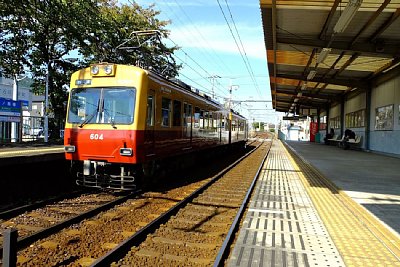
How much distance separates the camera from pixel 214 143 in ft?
56.4

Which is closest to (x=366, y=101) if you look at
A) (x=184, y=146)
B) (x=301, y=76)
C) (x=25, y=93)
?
(x=301, y=76)

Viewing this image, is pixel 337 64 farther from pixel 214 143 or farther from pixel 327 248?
pixel 327 248

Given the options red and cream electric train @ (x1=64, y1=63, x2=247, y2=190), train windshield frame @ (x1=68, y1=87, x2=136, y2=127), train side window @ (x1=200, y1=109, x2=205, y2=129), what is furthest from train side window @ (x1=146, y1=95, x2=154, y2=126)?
A: train side window @ (x1=200, y1=109, x2=205, y2=129)

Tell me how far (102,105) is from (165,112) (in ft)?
5.81

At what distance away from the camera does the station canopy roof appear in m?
12.4

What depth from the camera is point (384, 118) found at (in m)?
21.8

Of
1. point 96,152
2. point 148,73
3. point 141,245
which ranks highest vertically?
point 148,73

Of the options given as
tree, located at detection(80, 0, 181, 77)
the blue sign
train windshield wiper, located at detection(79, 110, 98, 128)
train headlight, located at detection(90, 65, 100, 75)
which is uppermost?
tree, located at detection(80, 0, 181, 77)

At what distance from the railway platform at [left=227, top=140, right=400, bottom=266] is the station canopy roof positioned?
185 inches

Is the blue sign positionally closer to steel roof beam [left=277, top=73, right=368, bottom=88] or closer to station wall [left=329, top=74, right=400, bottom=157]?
steel roof beam [left=277, top=73, right=368, bottom=88]

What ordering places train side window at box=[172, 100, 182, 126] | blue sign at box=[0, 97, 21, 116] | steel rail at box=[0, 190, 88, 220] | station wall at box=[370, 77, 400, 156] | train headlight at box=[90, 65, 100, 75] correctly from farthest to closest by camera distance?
station wall at box=[370, 77, 400, 156]
blue sign at box=[0, 97, 21, 116]
train side window at box=[172, 100, 182, 126]
train headlight at box=[90, 65, 100, 75]
steel rail at box=[0, 190, 88, 220]

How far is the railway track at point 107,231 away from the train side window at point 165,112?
2.10 meters

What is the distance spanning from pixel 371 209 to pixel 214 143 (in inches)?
406

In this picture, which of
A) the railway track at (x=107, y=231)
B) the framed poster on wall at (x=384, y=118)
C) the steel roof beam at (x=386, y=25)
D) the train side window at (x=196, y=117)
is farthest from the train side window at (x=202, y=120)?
the framed poster on wall at (x=384, y=118)
